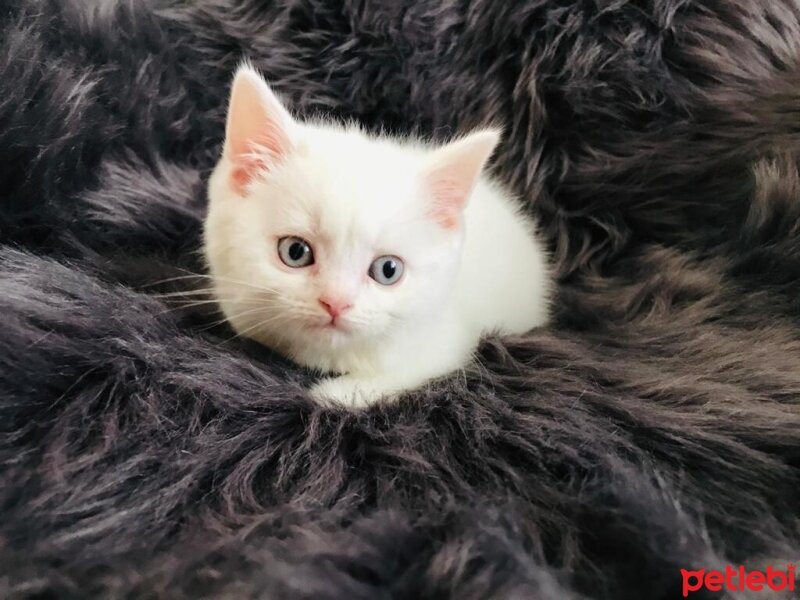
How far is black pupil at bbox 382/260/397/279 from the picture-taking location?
2.35ft

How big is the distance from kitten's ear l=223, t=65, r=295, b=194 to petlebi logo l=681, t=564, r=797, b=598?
1.78 ft

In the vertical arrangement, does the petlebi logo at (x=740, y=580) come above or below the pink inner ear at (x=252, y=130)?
below

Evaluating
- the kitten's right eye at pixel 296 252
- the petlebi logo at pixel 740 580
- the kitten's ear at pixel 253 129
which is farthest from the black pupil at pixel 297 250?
the petlebi logo at pixel 740 580

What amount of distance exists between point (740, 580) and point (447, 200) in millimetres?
446

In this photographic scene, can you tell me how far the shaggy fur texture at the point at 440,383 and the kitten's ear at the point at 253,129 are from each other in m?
0.16

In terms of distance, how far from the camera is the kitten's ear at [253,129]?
0.71m

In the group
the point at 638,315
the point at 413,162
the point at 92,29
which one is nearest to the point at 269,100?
the point at 413,162

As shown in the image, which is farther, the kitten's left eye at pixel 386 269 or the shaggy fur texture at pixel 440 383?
the kitten's left eye at pixel 386 269

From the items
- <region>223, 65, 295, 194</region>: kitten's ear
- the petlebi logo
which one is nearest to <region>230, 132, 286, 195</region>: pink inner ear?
<region>223, 65, 295, 194</region>: kitten's ear

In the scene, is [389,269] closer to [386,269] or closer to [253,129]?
[386,269]

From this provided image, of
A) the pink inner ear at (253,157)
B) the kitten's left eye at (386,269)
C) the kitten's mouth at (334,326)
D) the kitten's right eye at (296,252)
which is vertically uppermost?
the pink inner ear at (253,157)

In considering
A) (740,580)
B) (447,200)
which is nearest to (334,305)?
(447,200)

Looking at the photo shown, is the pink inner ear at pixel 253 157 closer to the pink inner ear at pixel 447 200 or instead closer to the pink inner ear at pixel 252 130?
the pink inner ear at pixel 252 130

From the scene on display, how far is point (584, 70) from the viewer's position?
932mm
